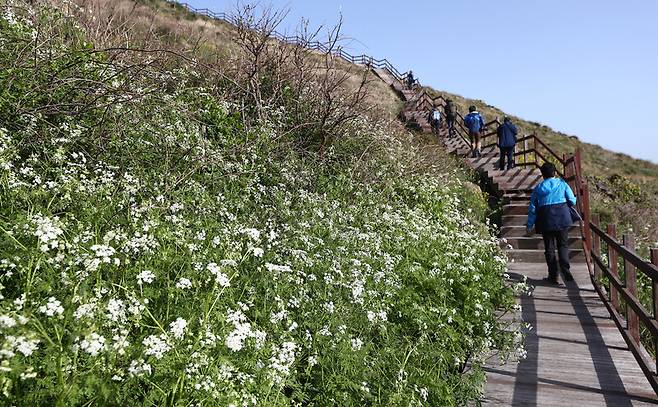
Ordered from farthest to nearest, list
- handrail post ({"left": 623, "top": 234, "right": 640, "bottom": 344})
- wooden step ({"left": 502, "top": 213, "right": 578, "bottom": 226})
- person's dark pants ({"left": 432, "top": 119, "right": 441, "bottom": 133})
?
person's dark pants ({"left": 432, "top": 119, "right": 441, "bottom": 133}), wooden step ({"left": 502, "top": 213, "right": 578, "bottom": 226}), handrail post ({"left": 623, "top": 234, "right": 640, "bottom": 344})

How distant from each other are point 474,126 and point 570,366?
11.4 m

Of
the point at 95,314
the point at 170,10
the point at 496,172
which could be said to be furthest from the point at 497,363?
the point at 170,10

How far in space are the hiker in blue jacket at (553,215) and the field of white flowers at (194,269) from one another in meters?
0.92

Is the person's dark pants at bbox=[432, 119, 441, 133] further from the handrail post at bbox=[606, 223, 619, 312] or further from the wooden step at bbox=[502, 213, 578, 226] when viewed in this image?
the handrail post at bbox=[606, 223, 619, 312]

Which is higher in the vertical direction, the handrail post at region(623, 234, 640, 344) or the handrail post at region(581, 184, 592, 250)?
the handrail post at region(581, 184, 592, 250)

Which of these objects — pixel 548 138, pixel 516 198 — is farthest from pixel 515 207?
pixel 548 138

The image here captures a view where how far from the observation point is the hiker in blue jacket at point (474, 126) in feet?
49.0

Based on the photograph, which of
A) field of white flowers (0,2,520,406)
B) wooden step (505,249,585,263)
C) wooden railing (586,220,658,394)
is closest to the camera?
field of white flowers (0,2,520,406)

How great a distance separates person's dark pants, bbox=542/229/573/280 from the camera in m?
7.33

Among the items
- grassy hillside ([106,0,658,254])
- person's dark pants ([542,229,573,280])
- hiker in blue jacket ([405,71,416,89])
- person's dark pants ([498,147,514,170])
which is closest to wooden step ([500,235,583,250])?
person's dark pants ([542,229,573,280])

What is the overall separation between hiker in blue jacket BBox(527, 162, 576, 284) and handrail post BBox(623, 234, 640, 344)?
1.46 meters

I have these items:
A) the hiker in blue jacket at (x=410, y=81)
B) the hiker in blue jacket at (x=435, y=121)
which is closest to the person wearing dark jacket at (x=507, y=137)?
the hiker in blue jacket at (x=435, y=121)

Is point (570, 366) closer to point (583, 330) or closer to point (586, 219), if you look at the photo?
point (583, 330)

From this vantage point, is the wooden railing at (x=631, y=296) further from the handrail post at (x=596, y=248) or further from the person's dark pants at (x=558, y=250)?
the person's dark pants at (x=558, y=250)
